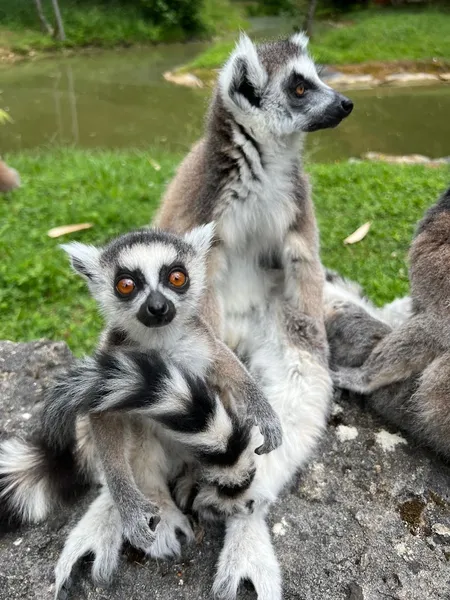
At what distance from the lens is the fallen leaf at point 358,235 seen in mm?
5273

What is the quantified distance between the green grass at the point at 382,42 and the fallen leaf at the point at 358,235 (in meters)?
10.8

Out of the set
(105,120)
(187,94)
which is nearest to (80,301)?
(105,120)

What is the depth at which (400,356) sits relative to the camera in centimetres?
242

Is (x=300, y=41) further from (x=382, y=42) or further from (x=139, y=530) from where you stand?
(x=382, y=42)

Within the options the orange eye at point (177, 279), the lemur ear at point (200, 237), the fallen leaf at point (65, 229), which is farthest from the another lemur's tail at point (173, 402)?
the fallen leaf at point (65, 229)

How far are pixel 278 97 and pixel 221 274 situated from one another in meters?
0.92

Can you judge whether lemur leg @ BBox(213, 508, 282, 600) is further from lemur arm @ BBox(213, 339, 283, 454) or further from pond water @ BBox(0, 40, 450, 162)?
pond water @ BBox(0, 40, 450, 162)

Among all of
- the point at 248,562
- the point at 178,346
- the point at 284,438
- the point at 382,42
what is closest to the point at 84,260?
the point at 178,346

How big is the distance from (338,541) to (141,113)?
1219 centimetres

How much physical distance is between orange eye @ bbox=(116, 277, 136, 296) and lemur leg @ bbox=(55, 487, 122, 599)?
0.79 meters

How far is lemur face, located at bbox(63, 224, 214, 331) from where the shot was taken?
215 cm

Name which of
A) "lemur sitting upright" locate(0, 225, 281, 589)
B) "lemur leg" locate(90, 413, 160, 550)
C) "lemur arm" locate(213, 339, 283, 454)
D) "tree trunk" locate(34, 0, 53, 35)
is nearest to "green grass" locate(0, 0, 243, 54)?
"tree trunk" locate(34, 0, 53, 35)

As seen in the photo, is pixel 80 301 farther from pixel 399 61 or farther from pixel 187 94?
pixel 399 61

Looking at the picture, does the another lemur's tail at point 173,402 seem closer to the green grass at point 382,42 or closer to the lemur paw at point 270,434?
the lemur paw at point 270,434
